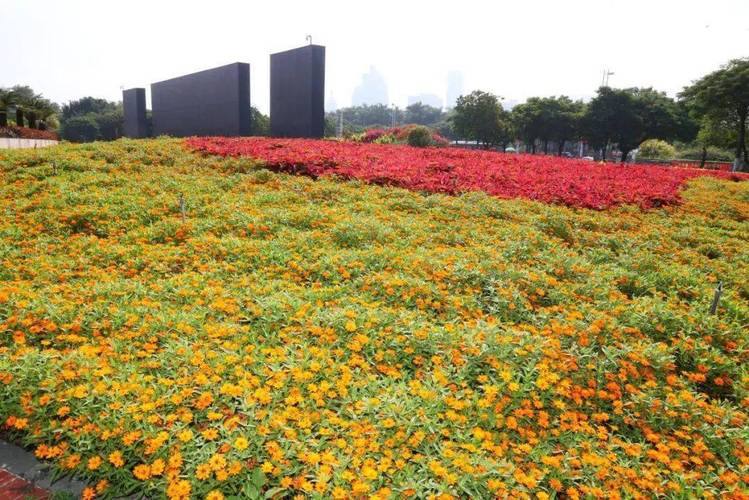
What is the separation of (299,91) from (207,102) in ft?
25.1

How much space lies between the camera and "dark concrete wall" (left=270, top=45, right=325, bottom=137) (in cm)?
1925

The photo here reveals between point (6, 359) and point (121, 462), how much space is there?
128 cm

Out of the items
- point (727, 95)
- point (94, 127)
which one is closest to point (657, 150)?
point (727, 95)

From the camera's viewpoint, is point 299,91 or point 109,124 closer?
point 299,91

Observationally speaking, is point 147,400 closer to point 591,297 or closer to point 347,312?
point 347,312

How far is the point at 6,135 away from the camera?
26.7m

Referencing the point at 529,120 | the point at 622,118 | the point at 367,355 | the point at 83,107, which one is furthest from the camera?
the point at 83,107

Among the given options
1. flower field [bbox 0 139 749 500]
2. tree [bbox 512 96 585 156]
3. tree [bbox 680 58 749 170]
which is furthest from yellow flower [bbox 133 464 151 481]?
tree [bbox 512 96 585 156]

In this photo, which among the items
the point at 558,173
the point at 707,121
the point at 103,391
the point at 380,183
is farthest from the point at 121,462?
the point at 707,121

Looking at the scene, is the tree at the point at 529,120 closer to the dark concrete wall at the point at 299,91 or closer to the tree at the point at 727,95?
the tree at the point at 727,95

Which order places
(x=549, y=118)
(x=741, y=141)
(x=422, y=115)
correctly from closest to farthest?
(x=741, y=141)
(x=549, y=118)
(x=422, y=115)

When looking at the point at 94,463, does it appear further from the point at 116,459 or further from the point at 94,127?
the point at 94,127

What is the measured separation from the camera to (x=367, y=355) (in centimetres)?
332

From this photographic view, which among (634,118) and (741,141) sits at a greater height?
(634,118)
